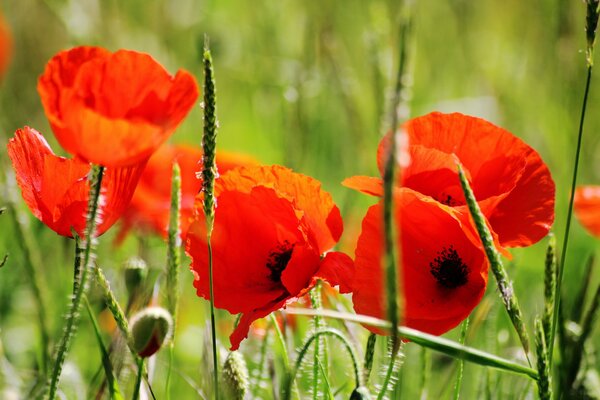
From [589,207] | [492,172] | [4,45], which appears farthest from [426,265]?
[4,45]

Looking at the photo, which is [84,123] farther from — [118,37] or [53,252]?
[118,37]

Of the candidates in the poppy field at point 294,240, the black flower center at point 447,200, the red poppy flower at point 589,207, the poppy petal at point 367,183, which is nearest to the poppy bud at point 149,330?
the poppy field at point 294,240

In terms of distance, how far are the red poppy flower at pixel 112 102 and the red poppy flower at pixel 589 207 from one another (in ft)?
2.50

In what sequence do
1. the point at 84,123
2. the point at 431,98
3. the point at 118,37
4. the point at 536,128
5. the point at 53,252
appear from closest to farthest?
the point at 84,123
the point at 53,252
the point at 118,37
the point at 536,128
the point at 431,98

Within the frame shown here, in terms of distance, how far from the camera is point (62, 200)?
91cm

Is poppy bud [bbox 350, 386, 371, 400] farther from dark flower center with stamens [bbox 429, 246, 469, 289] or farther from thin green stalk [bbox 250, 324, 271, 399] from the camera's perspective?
thin green stalk [bbox 250, 324, 271, 399]

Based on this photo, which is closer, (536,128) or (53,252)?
(53,252)

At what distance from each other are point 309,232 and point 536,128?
208 centimetres

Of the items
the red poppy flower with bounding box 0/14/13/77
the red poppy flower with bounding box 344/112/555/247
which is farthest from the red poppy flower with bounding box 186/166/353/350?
the red poppy flower with bounding box 0/14/13/77

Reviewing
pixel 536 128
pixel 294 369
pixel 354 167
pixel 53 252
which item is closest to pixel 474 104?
pixel 536 128

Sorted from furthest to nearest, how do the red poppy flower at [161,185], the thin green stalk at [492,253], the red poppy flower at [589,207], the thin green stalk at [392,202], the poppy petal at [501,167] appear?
the red poppy flower at [161,185] → the red poppy flower at [589,207] → the poppy petal at [501,167] → the thin green stalk at [492,253] → the thin green stalk at [392,202]

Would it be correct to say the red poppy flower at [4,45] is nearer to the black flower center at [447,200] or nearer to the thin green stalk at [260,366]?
the thin green stalk at [260,366]

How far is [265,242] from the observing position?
0.97 meters

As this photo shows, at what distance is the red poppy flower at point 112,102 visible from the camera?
Result: 784mm
